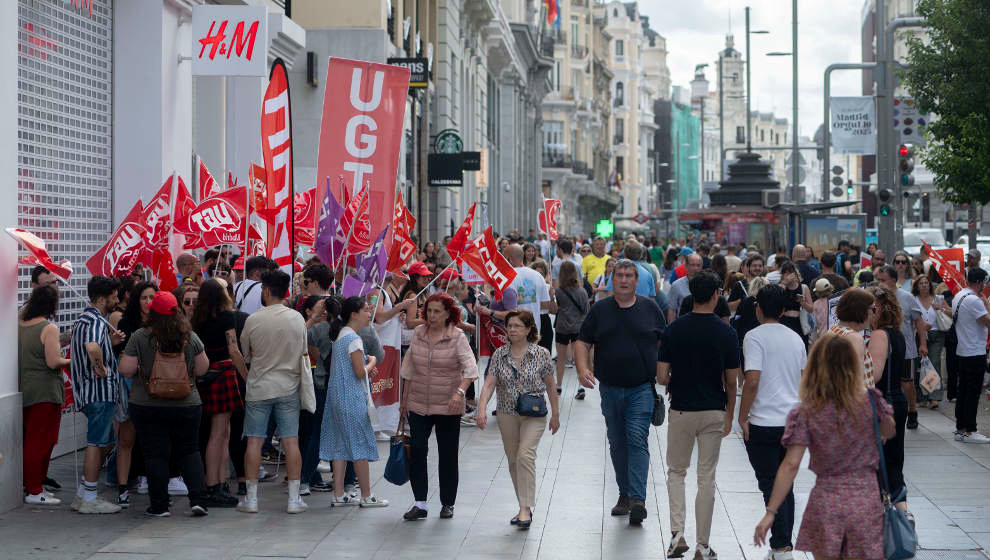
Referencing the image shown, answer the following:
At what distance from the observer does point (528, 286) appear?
15.6 m

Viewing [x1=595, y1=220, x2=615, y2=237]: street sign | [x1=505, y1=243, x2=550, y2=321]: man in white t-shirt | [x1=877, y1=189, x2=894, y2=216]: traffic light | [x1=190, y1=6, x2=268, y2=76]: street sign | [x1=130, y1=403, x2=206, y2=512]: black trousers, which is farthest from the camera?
[x1=595, y1=220, x2=615, y2=237]: street sign

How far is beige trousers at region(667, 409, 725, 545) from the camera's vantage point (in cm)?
813

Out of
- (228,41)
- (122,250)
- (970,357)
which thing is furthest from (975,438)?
(228,41)

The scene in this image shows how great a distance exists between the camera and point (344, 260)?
38.9ft

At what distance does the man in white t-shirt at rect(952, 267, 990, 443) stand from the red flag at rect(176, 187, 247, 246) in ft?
22.6

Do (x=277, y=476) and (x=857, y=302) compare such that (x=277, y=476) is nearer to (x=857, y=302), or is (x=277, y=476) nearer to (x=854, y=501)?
(x=857, y=302)

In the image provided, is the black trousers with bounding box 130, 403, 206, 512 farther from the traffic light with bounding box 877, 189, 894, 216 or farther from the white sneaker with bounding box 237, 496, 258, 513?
the traffic light with bounding box 877, 189, 894, 216

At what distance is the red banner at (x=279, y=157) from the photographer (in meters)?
11.8

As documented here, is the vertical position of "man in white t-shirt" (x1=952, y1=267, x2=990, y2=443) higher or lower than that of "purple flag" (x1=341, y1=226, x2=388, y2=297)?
lower

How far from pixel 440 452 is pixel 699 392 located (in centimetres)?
216

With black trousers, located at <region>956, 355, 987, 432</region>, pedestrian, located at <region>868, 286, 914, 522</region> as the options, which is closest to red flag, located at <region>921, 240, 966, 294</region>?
black trousers, located at <region>956, 355, 987, 432</region>

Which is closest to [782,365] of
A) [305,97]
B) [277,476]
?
[277,476]

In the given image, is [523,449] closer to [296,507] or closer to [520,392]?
[520,392]

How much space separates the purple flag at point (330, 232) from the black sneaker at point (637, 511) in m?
3.61
